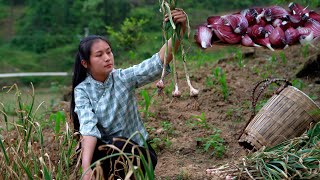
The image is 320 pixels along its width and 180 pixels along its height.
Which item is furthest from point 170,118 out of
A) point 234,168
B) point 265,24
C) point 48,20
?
point 48,20

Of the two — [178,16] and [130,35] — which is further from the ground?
[178,16]

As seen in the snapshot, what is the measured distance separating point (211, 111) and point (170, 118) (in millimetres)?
334

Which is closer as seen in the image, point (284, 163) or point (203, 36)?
point (284, 163)

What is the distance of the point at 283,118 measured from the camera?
3.35 m

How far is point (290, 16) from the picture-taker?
360 centimetres

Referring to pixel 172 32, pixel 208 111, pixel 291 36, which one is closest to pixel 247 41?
pixel 291 36

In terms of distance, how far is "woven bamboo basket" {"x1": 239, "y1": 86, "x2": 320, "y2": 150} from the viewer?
3303 mm

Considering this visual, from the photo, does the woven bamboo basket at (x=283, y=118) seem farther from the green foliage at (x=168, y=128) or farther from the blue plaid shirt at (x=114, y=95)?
the green foliage at (x=168, y=128)

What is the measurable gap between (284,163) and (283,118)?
2.14ft

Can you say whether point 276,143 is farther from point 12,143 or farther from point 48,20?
point 48,20

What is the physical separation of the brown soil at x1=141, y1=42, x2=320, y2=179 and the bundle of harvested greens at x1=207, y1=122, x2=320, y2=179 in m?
0.31

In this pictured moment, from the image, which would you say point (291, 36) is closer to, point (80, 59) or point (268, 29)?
point (268, 29)

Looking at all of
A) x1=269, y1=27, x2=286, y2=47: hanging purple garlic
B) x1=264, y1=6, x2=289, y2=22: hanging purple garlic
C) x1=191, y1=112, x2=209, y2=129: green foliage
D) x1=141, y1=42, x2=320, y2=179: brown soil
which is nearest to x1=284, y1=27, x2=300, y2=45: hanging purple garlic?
x1=269, y1=27, x2=286, y2=47: hanging purple garlic

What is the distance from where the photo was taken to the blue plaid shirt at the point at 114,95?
121 inches
